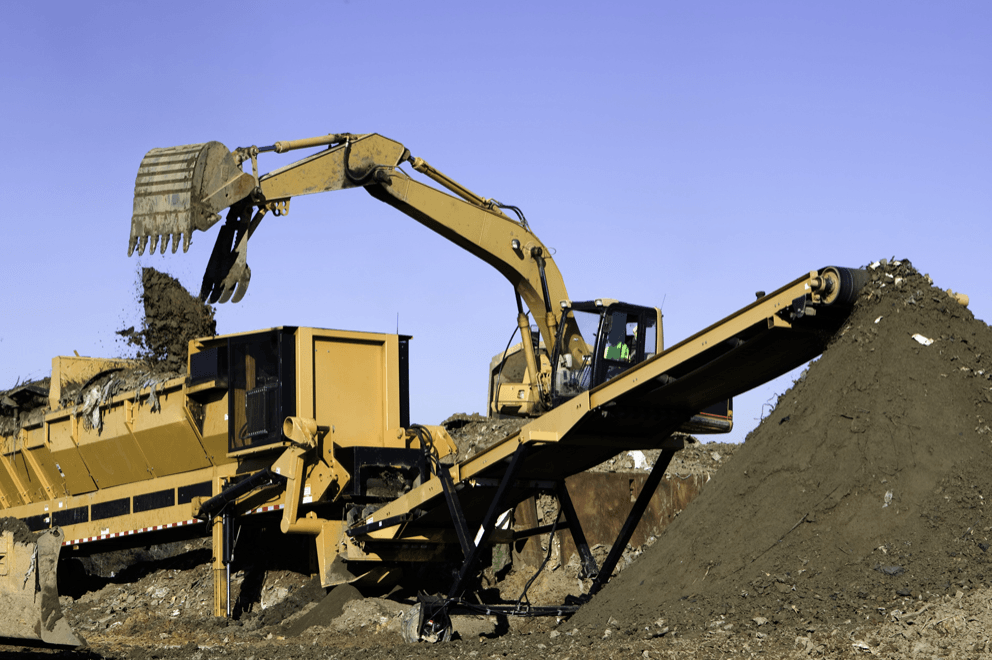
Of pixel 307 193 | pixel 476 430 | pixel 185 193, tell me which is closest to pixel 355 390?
pixel 307 193

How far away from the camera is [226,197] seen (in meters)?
10.8

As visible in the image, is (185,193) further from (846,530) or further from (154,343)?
(846,530)

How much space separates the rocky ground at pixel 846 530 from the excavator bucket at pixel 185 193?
4297mm

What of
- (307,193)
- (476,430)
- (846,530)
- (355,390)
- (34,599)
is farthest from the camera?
(476,430)

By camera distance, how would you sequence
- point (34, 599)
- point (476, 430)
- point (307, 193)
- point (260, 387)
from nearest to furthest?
point (34, 599) → point (260, 387) → point (307, 193) → point (476, 430)

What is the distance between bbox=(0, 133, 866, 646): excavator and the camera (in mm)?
8148

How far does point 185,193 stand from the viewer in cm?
1067

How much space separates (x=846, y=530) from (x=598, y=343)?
18.0 ft

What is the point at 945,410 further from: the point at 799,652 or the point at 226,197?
the point at 226,197

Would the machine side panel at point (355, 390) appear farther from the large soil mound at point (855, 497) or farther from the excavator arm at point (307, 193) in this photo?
the large soil mound at point (855, 497)

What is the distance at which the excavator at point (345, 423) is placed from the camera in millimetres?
8148

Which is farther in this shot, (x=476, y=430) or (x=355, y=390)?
(x=476, y=430)

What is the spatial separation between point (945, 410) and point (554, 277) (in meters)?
7.22

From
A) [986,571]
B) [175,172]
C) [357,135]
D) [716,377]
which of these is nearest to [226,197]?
[175,172]
